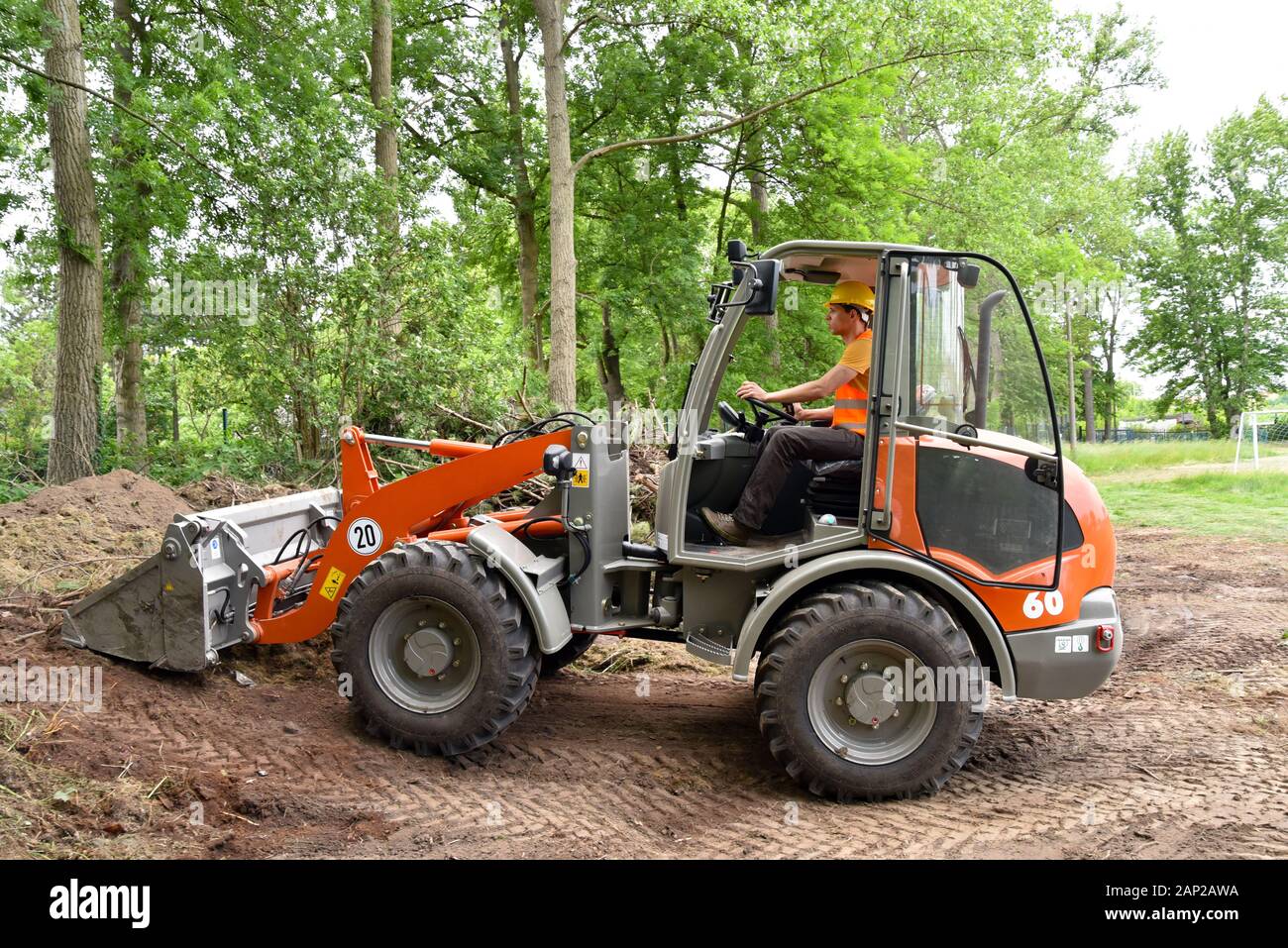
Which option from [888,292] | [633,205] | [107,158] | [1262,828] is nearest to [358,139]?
[107,158]

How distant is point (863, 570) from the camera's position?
4684 mm

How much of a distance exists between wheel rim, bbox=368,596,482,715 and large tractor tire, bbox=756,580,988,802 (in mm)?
1609

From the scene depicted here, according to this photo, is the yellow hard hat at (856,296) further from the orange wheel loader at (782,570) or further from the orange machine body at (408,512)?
the orange machine body at (408,512)

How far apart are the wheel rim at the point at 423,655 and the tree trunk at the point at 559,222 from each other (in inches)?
362

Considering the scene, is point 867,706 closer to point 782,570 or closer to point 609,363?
point 782,570

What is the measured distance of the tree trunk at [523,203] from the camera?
1981cm

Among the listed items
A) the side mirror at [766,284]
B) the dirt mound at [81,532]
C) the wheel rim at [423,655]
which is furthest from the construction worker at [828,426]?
the dirt mound at [81,532]

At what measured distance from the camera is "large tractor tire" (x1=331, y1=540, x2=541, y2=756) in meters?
4.96

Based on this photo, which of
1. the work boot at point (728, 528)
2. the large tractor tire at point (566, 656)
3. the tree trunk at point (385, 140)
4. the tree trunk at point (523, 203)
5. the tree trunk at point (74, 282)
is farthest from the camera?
the tree trunk at point (523, 203)

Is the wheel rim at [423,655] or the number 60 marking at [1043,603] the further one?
the wheel rim at [423,655]

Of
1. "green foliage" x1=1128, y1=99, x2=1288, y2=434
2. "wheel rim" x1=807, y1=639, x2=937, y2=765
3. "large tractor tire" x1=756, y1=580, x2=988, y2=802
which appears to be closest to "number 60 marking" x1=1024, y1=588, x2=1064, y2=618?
"large tractor tire" x1=756, y1=580, x2=988, y2=802

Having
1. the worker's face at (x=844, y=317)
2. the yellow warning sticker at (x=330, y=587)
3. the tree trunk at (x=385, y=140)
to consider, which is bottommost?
the yellow warning sticker at (x=330, y=587)

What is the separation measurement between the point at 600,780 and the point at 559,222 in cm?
1097

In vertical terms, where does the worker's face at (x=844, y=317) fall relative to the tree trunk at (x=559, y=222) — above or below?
below
